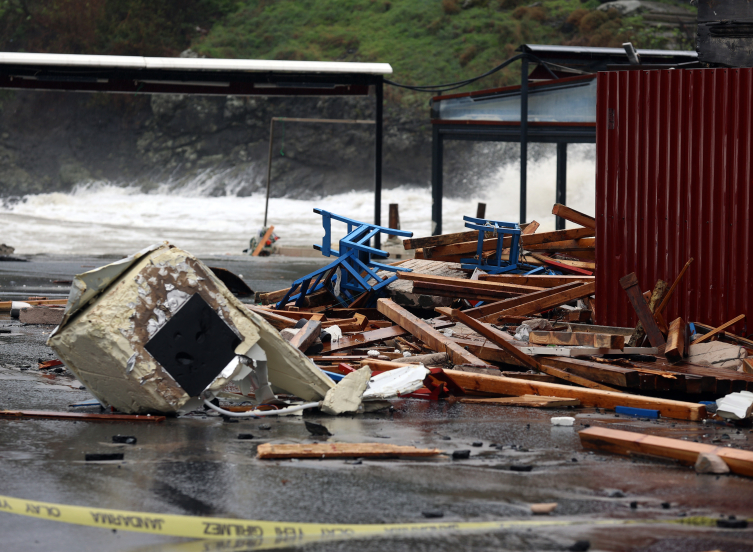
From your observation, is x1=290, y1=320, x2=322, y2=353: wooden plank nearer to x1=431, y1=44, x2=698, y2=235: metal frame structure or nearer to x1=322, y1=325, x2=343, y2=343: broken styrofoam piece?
x1=322, y1=325, x2=343, y2=343: broken styrofoam piece

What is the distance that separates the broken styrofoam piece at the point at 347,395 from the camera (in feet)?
20.9

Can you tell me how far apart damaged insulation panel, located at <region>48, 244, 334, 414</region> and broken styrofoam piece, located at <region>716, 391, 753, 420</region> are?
11.0 ft

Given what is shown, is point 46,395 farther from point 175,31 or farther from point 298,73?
point 175,31

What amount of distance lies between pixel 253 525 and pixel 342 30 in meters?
69.8

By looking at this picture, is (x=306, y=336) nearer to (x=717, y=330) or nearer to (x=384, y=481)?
(x=384, y=481)

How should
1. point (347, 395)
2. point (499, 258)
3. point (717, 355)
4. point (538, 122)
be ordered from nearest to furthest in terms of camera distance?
point (347, 395) → point (717, 355) → point (499, 258) → point (538, 122)

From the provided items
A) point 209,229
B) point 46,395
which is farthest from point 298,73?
point 209,229

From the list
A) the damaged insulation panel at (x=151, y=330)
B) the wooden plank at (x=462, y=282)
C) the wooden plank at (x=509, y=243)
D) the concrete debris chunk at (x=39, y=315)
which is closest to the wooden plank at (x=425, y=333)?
the wooden plank at (x=462, y=282)

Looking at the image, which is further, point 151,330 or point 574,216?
point 574,216

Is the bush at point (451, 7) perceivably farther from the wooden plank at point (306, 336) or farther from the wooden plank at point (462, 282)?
the wooden plank at point (306, 336)

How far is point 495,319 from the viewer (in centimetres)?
954

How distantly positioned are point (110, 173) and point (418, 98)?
23728 millimetres

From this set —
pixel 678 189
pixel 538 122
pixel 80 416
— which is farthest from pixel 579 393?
pixel 538 122

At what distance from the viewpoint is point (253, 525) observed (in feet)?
13.2
